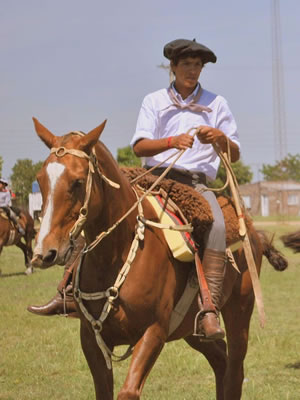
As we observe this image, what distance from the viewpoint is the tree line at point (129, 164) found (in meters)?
64.2

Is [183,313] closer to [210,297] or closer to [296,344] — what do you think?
[210,297]

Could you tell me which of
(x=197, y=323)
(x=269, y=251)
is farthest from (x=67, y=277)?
(x=269, y=251)

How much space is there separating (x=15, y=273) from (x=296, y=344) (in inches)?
528

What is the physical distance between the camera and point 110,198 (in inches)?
202

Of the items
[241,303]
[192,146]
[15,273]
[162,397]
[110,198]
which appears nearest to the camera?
[110,198]

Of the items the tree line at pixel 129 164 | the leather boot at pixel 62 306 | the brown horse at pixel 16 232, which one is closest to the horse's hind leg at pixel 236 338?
the leather boot at pixel 62 306

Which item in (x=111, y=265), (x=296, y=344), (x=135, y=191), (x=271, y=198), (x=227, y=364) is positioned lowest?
(x=271, y=198)

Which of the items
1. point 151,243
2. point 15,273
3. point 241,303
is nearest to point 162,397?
point 241,303

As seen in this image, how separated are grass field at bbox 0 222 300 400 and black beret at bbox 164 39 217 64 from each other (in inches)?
142

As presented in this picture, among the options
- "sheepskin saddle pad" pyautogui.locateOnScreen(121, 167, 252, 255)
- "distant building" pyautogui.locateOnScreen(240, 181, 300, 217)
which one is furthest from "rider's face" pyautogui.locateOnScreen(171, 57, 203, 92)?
"distant building" pyautogui.locateOnScreen(240, 181, 300, 217)

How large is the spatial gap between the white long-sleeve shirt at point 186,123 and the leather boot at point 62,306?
4.37 feet

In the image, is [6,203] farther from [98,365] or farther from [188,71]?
[98,365]

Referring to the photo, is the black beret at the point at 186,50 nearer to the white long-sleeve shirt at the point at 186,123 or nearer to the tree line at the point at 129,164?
the white long-sleeve shirt at the point at 186,123

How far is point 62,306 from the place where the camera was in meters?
6.31
